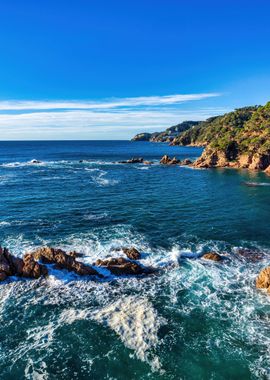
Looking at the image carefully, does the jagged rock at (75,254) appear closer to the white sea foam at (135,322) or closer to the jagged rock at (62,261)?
the jagged rock at (62,261)

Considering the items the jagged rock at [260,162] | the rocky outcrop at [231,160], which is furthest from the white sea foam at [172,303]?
the rocky outcrop at [231,160]

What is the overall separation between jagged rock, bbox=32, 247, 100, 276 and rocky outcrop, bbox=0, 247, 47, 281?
1.14 meters

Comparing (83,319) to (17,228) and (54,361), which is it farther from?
(17,228)

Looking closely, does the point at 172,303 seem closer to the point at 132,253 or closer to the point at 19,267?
the point at 132,253

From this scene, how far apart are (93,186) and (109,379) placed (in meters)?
55.2

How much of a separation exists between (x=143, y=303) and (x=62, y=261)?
9.44m

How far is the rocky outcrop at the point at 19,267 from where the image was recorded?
90.4 feet

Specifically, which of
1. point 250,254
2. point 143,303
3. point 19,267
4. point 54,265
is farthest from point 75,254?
point 250,254

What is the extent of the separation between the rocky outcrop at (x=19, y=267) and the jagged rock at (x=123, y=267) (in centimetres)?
567

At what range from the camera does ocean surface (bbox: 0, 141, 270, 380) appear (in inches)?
713

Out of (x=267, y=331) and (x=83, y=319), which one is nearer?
(x=267, y=331)

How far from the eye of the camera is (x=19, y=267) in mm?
27969

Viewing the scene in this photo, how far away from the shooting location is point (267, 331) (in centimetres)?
2061

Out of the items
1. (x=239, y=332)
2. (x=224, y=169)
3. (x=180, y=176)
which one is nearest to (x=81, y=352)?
(x=239, y=332)
